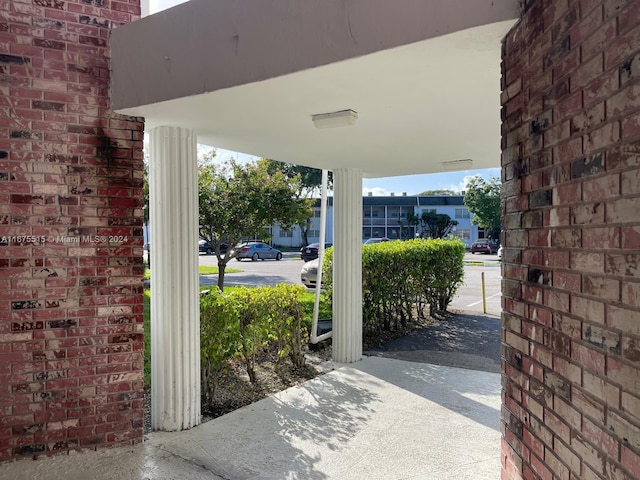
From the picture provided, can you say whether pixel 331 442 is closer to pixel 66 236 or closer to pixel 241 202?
pixel 66 236

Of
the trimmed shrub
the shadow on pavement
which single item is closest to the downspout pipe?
the shadow on pavement

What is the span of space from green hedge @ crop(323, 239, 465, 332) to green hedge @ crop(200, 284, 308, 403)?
5.98 ft

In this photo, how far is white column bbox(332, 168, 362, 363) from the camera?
19.0 ft

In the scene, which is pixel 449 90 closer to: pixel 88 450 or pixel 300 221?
pixel 88 450

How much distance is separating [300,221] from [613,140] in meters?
6.48

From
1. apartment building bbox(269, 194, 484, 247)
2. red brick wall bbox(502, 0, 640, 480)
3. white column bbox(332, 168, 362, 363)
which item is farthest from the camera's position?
apartment building bbox(269, 194, 484, 247)

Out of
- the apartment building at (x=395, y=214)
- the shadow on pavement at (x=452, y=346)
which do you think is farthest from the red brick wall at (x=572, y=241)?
the apartment building at (x=395, y=214)

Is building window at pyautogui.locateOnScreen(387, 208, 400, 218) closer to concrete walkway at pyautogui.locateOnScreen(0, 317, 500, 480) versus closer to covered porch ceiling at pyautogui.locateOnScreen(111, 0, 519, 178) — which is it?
concrete walkway at pyautogui.locateOnScreen(0, 317, 500, 480)

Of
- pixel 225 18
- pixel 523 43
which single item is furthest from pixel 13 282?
pixel 523 43

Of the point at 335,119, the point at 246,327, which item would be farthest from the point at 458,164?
the point at 246,327

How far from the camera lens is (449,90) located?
287 cm

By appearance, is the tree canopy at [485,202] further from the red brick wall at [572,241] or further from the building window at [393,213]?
the red brick wall at [572,241]

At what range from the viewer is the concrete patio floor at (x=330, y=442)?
3.10 m

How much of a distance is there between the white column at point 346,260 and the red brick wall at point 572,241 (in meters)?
3.61
